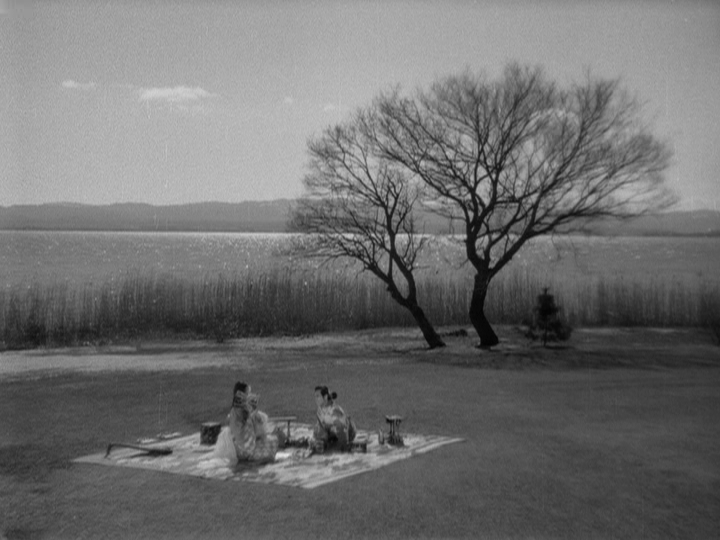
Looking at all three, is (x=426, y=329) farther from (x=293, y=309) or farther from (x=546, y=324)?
(x=293, y=309)

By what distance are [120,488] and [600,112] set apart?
10.6 m

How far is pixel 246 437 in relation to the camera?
19.0ft

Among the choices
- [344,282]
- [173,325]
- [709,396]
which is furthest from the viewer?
[344,282]

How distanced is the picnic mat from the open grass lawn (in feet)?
0.45

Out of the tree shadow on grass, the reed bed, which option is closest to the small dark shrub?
the reed bed

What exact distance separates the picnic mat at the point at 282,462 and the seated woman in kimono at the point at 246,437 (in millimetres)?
70

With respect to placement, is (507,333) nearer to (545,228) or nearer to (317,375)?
(545,228)

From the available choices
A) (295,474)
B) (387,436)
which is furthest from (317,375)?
(295,474)

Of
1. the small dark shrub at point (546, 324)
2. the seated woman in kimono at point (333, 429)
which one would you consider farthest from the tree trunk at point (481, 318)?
the seated woman in kimono at point (333, 429)

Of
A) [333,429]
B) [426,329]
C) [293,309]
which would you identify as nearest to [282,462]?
[333,429]

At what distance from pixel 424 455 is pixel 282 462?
98cm

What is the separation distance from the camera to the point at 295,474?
5441mm

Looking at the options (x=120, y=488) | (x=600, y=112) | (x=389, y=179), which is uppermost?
(x=600, y=112)

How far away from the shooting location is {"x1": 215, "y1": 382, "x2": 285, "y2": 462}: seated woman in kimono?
5.78 meters
